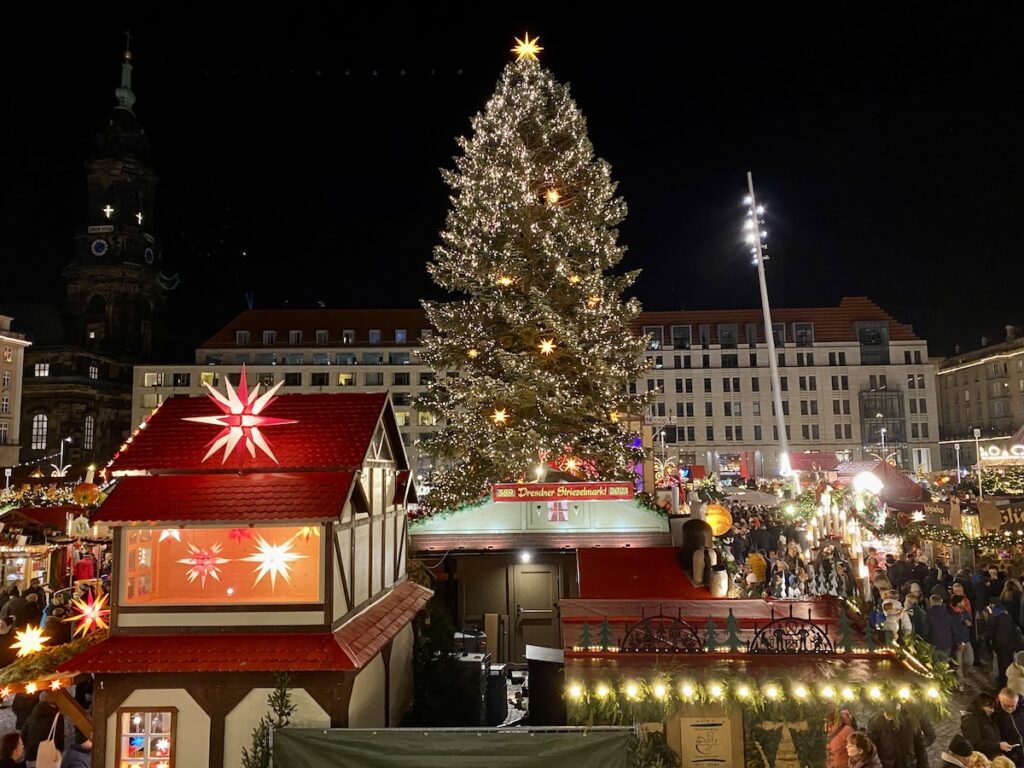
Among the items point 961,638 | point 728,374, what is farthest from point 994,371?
point 961,638

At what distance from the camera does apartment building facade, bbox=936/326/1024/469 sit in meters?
70.5

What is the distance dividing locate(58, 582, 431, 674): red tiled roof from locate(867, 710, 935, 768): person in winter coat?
22.7 feet

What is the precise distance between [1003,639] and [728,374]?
6178cm

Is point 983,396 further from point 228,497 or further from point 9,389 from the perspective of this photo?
point 9,389

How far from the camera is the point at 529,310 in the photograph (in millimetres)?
19719

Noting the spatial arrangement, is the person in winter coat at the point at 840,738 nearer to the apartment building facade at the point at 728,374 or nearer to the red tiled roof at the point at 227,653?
the red tiled roof at the point at 227,653

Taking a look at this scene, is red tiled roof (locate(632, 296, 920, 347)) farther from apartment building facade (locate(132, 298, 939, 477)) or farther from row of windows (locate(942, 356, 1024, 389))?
row of windows (locate(942, 356, 1024, 389))

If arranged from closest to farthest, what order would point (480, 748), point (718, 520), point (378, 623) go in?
point (480, 748) → point (378, 623) → point (718, 520)

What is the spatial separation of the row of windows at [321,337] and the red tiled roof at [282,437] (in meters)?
60.4

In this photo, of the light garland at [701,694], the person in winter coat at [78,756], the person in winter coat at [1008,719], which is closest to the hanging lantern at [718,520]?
the person in winter coat at [1008,719]

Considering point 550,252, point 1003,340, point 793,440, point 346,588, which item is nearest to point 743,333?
point 793,440

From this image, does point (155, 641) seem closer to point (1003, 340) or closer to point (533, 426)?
point (533, 426)

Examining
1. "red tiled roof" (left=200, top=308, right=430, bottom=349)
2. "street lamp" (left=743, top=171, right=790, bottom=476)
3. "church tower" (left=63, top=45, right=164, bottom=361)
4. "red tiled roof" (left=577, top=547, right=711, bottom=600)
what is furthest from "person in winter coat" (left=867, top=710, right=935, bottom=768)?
"church tower" (left=63, top=45, right=164, bottom=361)

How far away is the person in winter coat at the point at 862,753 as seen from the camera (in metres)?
8.13
